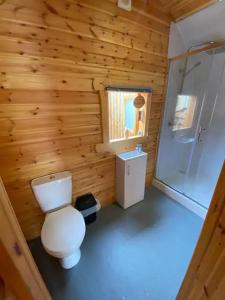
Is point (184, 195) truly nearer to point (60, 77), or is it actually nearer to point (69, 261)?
point (69, 261)

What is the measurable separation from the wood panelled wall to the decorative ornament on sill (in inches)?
7.0

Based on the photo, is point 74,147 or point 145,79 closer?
point 74,147

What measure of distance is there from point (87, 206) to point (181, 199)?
4.48ft

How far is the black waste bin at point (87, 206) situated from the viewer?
5.57 feet

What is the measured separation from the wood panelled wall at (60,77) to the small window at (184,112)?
77 centimetres

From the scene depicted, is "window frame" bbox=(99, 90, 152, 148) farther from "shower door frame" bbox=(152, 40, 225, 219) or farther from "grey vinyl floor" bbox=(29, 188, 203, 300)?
"grey vinyl floor" bbox=(29, 188, 203, 300)

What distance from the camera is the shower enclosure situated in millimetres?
2113

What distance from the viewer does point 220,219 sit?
1.70 feet

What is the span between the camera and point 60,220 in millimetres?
1346

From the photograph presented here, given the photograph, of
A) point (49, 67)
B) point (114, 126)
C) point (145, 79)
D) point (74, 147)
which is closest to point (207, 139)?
point (145, 79)

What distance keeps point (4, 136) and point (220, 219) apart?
4.96ft

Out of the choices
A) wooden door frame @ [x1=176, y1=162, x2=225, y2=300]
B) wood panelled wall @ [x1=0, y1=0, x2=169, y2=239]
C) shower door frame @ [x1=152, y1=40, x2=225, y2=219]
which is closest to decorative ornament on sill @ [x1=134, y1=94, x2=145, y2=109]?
wood panelled wall @ [x1=0, y1=0, x2=169, y2=239]

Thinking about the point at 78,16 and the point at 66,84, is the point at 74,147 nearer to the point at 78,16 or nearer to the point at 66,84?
the point at 66,84

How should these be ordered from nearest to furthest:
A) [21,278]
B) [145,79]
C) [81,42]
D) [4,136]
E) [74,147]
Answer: [21,278]
[4,136]
[81,42]
[74,147]
[145,79]
